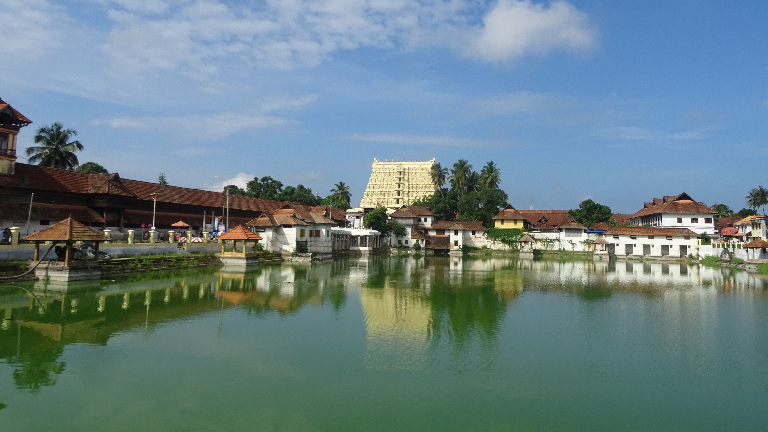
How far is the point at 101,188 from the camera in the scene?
31297 mm

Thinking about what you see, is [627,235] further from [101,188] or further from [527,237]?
[101,188]

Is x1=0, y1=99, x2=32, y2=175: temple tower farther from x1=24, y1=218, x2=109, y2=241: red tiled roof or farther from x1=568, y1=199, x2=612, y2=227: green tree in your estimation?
x1=568, y1=199, x2=612, y2=227: green tree

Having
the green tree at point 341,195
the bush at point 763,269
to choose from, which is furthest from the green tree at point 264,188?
the bush at point 763,269

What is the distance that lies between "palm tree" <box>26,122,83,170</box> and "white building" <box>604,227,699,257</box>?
51371 millimetres

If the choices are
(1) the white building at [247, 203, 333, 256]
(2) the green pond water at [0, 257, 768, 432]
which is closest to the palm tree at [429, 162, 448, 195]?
(1) the white building at [247, 203, 333, 256]

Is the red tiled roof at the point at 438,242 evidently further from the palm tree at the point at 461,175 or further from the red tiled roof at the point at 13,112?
the red tiled roof at the point at 13,112

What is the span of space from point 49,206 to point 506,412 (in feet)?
101

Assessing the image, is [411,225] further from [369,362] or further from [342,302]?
[369,362]

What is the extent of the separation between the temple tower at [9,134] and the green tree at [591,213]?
52.9m

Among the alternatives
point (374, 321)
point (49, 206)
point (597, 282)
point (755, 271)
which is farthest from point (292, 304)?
point (755, 271)

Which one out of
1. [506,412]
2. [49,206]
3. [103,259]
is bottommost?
[506,412]

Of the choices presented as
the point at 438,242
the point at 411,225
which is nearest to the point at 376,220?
the point at 411,225

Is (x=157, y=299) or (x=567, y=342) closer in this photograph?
(x=567, y=342)

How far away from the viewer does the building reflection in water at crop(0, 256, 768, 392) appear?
1116cm
